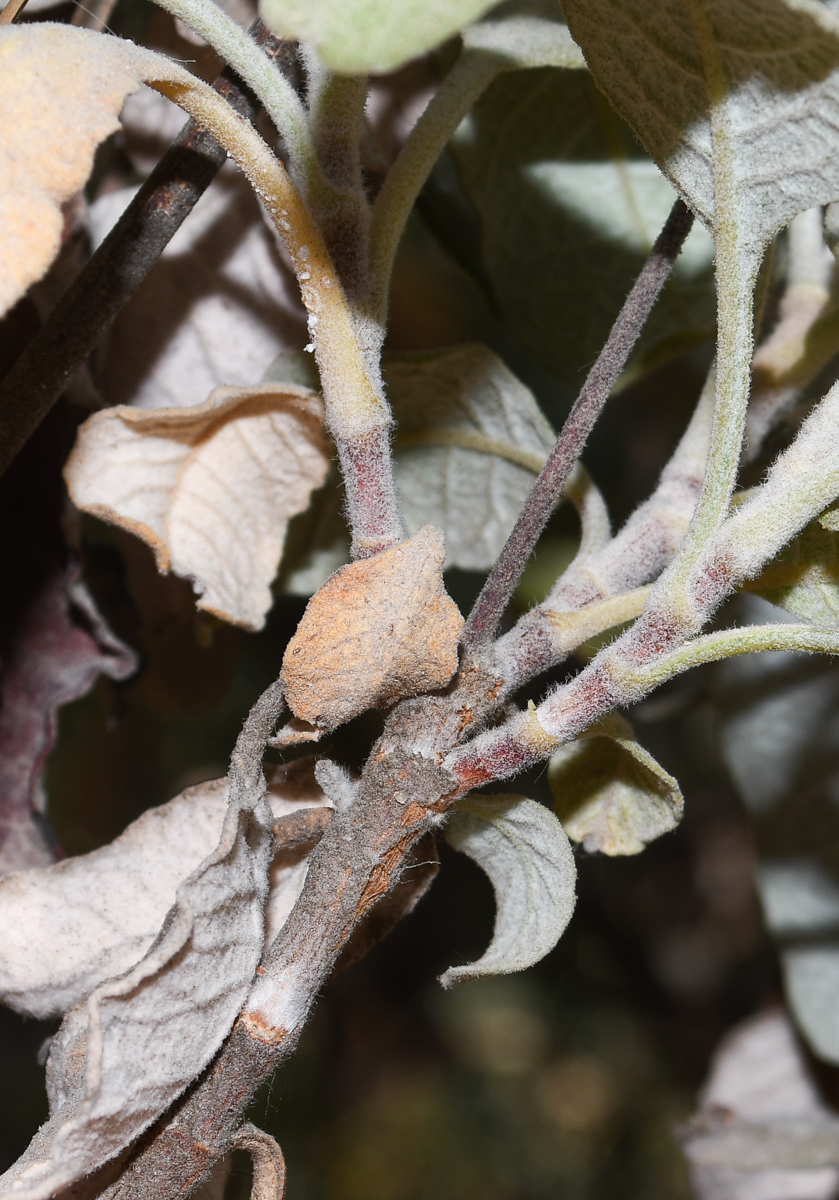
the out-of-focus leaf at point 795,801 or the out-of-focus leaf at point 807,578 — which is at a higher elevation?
the out-of-focus leaf at point 807,578

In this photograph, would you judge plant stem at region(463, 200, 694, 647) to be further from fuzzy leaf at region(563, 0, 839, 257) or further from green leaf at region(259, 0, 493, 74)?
green leaf at region(259, 0, 493, 74)

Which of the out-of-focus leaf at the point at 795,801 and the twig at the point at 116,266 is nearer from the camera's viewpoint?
the twig at the point at 116,266

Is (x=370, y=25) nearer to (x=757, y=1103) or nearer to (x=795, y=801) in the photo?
(x=795, y=801)

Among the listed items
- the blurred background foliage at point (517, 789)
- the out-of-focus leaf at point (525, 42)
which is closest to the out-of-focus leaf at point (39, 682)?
the blurred background foliage at point (517, 789)

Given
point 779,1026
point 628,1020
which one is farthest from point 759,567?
point 628,1020

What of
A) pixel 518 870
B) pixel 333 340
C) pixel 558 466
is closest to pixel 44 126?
pixel 333 340

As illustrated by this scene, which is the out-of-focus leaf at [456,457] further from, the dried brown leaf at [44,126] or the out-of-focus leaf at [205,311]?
the dried brown leaf at [44,126]
